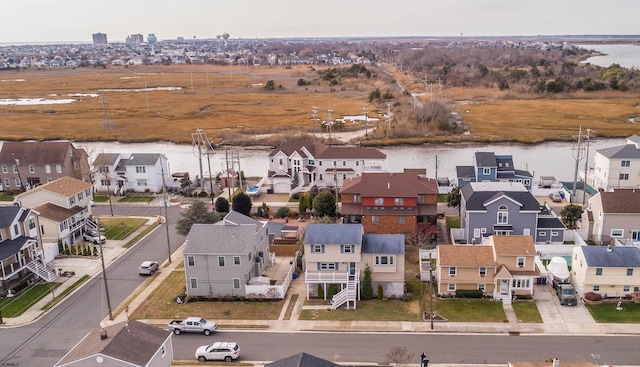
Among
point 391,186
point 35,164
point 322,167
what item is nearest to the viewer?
point 391,186

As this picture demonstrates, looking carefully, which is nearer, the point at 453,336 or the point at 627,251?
the point at 453,336

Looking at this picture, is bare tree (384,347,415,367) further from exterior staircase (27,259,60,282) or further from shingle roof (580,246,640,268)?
exterior staircase (27,259,60,282)

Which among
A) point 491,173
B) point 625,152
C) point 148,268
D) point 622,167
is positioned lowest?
point 148,268

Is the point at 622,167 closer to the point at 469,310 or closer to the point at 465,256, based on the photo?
the point at 465,256

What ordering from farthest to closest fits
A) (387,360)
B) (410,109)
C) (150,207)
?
1. (410,109)
2. (150,207)
3. (387,360)

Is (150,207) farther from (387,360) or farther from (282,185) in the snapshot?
(387,360)

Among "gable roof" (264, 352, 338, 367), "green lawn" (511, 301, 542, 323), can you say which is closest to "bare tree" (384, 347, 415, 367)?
"gable roof" (264, 352, 338, 367)

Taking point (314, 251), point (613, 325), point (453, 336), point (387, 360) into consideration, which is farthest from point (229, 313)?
point (613, 325)

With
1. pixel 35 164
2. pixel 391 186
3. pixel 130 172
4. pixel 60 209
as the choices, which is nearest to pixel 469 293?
pixel 391 186
